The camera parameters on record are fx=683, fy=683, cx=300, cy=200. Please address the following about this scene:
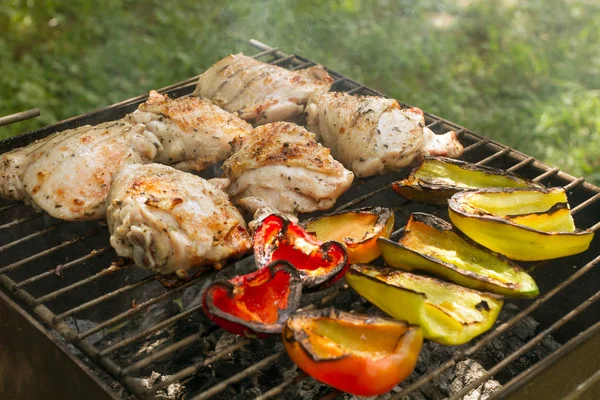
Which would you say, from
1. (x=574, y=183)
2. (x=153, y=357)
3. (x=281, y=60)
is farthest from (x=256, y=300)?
(x=281, y=60)

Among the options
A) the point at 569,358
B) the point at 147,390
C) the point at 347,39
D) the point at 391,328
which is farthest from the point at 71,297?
the point at 347,39

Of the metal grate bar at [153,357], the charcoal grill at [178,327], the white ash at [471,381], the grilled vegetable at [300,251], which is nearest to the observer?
the metal grate bar at [153,357]

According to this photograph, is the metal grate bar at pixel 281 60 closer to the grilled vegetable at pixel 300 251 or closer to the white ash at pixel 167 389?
the grilled vegetable at pixel 300 251

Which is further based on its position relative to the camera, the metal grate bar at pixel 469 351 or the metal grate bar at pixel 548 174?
the metal grate bar at pixel 548 174

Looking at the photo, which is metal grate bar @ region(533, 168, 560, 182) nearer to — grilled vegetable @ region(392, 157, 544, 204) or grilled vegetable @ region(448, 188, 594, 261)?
grilled vegetable @ region(392, 157, 544, 204)

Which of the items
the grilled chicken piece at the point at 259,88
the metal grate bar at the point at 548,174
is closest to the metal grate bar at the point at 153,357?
the grilled chicken piece at the point at 259,88

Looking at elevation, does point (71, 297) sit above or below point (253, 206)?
below

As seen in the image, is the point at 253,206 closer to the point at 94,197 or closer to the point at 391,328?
the point at 94,197
